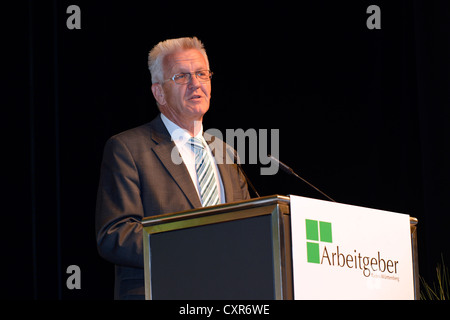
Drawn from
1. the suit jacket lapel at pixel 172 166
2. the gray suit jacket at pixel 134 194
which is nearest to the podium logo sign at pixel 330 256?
the gray suit jacket at pixel 134 194

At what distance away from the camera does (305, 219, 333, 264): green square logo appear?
6.63 feet

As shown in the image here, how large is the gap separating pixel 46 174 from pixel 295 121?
1821 mm

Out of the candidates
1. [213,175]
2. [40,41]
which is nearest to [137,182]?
[213,175]

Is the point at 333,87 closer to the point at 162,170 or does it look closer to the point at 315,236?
the point at 162,170

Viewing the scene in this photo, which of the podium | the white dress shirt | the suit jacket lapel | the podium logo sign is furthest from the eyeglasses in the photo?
the podium logo sign

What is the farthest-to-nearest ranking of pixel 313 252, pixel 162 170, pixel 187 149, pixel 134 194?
pixel 187 149
pixel 162 170
pixel 134 194
pixel 313 252

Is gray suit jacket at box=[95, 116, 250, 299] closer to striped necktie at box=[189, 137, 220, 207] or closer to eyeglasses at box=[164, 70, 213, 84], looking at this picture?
striped necktie at box=[189, 137, 220, 207]

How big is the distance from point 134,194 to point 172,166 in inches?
8.3

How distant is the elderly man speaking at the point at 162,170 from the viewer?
254 centimetres

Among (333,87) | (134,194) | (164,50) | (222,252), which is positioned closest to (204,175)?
(134,194)

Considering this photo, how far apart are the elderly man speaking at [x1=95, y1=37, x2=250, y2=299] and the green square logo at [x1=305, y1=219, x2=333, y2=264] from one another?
2.07ft

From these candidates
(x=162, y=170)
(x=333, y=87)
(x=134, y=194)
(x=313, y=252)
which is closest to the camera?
(x=313, y=252)

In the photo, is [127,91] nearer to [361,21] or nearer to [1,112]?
[1,112]

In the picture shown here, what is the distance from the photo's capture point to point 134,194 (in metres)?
2.64
